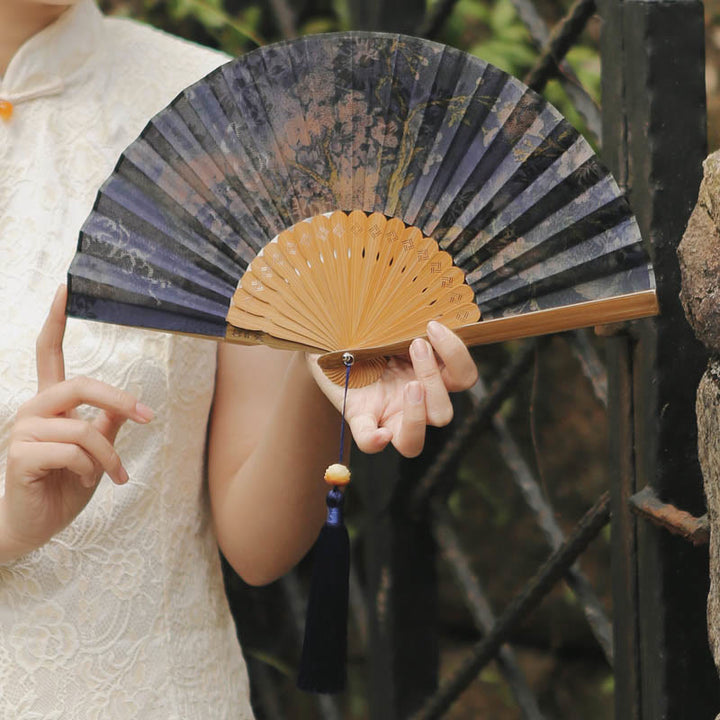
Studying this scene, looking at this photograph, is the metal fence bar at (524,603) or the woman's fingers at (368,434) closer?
the woman's fingers at (368,434)

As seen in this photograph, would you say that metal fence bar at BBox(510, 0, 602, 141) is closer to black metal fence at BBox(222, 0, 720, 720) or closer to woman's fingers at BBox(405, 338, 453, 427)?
black metal fence at BBox(222, 0, 720, 720)

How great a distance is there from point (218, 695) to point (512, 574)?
1.25 meters

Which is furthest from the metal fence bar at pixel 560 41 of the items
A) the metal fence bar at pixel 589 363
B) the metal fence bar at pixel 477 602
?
the metal fence bar at pixel 477 602

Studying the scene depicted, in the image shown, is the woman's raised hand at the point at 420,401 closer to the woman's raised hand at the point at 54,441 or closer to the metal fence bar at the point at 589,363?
the woman's raised hand at the point at 54,441

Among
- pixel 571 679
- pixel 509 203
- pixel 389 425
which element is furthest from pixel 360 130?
pixel 571 679

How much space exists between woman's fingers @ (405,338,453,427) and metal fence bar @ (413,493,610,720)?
0.41m

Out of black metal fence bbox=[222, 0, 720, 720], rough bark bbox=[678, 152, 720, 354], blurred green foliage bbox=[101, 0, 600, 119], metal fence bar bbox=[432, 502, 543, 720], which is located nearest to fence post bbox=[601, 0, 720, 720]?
black metal fence bbox=[222, 0, 720, 720]

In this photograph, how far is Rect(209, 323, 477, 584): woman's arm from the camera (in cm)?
93

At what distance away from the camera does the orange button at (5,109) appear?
1.23 metres

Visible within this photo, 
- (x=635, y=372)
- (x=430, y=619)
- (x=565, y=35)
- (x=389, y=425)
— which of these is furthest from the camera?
(x=430, y=619)

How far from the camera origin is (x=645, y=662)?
3.86 ft

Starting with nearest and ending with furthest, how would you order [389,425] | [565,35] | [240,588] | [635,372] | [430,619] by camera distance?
1. [389,425]
2. [635,372]
3. [565,35]
4. [430,619]
5. [240,588]

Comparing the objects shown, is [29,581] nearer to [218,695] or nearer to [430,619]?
[218,695]

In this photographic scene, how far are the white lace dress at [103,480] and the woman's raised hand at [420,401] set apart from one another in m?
0.33
